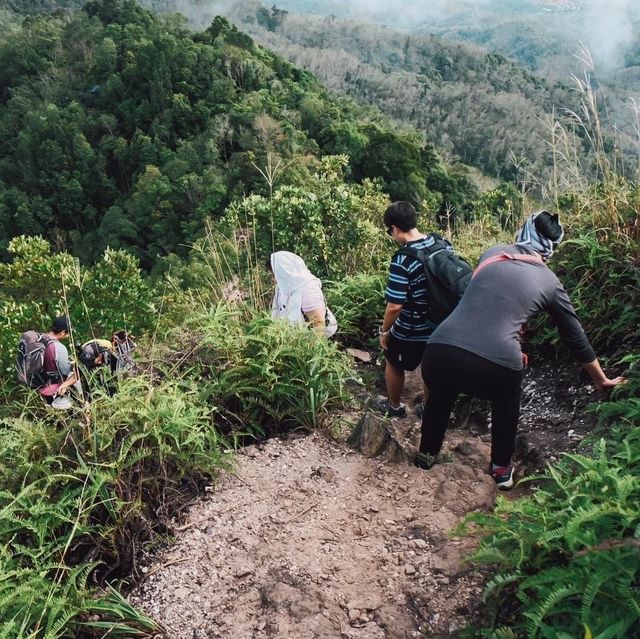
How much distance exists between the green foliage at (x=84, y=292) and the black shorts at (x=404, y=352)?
3258mm

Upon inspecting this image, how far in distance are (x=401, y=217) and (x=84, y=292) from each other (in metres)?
4.07

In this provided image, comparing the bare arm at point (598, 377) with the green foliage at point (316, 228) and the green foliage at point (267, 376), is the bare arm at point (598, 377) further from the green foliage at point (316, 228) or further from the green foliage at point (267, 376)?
the green foliage at point (316, 228)

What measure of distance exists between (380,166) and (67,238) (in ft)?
67.2

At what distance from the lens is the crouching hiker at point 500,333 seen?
2215 millimetres

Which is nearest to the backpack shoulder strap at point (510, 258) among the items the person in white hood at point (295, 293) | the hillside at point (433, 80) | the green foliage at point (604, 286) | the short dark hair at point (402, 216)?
the short dark hair at point (402, 216)

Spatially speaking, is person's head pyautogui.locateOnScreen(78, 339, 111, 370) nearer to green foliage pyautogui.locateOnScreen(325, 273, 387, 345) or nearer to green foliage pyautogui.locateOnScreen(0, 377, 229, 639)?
green foliage pyautogui.locateOnScreen(0, 377, 229, 639)

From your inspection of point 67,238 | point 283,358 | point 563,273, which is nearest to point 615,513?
point 283,358

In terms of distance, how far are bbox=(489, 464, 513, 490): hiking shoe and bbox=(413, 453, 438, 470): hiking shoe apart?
10.0 inches

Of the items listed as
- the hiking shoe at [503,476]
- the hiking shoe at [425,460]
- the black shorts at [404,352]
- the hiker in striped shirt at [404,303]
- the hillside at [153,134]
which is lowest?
the hillside at [153,134]

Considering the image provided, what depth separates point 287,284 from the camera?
3584 mm

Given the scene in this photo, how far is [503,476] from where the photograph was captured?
98.7 inches

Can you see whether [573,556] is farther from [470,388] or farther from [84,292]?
[84,292]

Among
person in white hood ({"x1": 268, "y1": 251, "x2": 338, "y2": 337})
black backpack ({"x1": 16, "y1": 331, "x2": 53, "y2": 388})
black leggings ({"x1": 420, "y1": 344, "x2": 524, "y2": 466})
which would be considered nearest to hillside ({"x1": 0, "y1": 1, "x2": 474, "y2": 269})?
black backpack ({"x1": 16, "y1": 331, "x2": 53, "y2": 388})

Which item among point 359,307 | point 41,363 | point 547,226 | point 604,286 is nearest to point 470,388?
point 547,226
